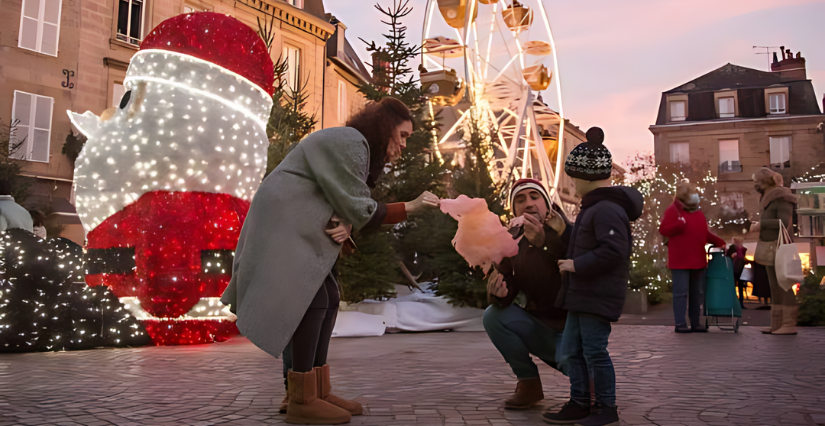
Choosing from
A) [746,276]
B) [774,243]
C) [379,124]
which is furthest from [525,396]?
[746,276]

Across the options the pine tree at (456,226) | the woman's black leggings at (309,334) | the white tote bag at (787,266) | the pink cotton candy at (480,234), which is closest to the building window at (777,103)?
the pine tree at (456,226)

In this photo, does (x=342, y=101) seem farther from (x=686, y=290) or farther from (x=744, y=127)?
(x=744, y=127)

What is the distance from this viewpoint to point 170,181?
6816mm

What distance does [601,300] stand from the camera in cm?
333

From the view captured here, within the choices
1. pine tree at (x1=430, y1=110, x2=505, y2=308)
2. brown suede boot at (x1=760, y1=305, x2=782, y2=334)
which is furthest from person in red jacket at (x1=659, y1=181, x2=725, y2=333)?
pine tree at (x1=430, y1=110, x2=505, y2=308)

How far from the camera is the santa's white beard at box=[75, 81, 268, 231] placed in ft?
22.2

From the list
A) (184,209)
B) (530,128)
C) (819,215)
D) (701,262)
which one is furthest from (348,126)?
(530,128)

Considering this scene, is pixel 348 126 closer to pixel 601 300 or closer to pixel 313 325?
pixel 313 325

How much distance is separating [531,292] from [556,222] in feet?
1.38

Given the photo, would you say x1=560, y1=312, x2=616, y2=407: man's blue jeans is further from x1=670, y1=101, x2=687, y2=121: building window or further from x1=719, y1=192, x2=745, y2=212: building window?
x1=670, y1=101, x2=687, y2=121: building window

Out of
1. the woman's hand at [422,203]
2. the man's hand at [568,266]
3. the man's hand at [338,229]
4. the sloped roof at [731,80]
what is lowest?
the man's hand at [568,266]

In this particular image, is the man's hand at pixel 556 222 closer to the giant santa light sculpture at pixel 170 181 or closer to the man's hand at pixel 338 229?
the man's hand at pixel 338 229

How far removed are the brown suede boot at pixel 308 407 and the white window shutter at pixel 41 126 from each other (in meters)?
18.1

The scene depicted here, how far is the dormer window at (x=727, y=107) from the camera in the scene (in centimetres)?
3778
